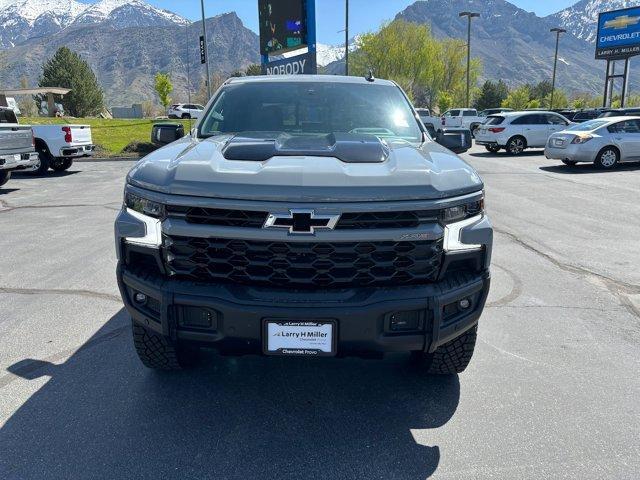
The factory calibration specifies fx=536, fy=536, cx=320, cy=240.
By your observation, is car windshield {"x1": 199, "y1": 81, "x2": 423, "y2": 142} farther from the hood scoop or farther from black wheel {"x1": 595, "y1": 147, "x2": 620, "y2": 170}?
black wheel {"x1": 595, "y1": 147, "x2": 620, "y2": 170}

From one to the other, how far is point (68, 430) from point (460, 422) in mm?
2082

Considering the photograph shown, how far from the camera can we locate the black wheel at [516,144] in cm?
2025

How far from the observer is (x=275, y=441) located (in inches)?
108

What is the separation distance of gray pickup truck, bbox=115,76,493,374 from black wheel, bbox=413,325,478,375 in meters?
0.42

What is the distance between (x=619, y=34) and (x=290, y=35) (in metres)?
33.6

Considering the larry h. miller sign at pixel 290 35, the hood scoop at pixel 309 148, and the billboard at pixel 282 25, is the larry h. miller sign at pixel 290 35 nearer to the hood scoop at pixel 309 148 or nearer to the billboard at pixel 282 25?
the billboard at pixel 282 25

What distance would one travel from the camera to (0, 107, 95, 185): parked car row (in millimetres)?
10648

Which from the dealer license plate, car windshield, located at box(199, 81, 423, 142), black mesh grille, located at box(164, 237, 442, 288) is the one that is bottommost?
the dealer license plate

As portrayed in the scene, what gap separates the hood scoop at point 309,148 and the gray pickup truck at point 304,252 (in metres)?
0.02

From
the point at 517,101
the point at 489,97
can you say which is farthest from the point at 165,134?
the point at 517,101

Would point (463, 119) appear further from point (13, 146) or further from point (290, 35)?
point (13, 146)

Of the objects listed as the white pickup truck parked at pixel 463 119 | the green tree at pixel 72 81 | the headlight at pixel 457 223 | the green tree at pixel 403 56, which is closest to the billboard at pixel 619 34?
the white pickup truck parked at pixel 463 119

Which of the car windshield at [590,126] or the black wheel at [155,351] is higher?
the car windshield at [590,126]

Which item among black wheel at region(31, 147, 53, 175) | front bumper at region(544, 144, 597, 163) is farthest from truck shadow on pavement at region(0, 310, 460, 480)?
front bumper at region(544, 144, 597, 163)
